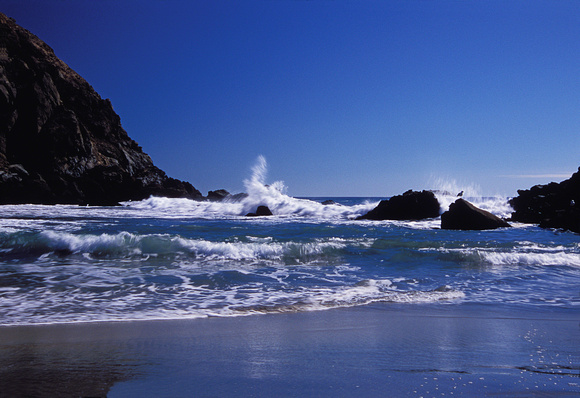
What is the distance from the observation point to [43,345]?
9.71ft

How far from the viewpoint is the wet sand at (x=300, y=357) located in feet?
6.74

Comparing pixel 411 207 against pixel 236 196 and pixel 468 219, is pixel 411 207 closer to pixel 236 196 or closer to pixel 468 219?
pixel 468 219

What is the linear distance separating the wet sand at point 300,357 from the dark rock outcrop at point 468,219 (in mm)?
13076

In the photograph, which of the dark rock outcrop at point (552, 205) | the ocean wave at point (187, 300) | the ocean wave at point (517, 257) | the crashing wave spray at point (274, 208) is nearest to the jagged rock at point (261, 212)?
the crashing wave spray at point (274, 208)

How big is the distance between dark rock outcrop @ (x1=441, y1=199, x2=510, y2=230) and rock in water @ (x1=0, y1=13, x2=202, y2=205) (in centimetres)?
3270

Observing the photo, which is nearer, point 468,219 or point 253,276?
point 253,276

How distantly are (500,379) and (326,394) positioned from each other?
0.95m

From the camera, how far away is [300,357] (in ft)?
8.70

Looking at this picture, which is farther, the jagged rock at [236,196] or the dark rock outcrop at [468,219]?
the jagged rock at [236,196]

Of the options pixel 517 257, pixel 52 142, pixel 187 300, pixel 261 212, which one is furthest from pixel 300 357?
pixel 52 142

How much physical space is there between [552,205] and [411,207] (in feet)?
22.1

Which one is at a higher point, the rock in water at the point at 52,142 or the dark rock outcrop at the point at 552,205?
the rock in water at the point at 52,142

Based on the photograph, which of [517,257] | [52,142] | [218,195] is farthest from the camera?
[218,195]

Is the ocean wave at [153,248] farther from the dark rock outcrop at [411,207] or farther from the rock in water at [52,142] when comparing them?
the rock in water at [52,142]
